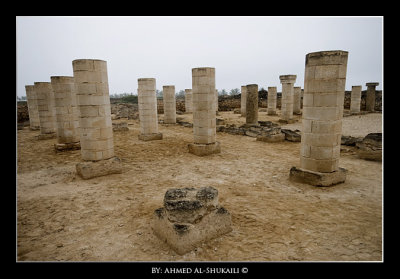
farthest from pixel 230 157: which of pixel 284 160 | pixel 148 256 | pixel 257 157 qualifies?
pixel 148 256

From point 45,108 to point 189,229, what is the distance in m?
14.2

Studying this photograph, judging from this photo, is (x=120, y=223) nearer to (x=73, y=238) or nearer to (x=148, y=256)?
(x=73, y=238)

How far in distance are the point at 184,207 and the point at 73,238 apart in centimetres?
216

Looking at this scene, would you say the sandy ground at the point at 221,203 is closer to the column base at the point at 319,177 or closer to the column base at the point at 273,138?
the column base at the point at 319,177

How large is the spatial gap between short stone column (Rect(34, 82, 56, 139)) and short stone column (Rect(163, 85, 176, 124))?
26.1 ft

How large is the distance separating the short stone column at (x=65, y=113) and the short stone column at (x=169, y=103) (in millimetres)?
8513

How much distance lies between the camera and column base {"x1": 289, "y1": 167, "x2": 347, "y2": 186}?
633cm

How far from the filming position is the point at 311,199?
5.66 m

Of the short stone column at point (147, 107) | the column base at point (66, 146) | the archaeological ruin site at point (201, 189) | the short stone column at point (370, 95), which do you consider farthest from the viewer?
the short stone column at point (370, 95)

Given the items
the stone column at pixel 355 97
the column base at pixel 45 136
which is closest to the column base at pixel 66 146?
the column base at pixel 45 136

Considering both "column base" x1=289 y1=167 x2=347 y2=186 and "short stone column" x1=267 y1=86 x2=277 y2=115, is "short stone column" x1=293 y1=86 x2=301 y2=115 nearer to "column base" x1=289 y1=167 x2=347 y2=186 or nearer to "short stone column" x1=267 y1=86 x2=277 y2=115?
"short stone column" x1=267 y1=86 x2=277 y2=115

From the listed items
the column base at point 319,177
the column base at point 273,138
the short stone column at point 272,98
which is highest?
the short stone column at point 272,98

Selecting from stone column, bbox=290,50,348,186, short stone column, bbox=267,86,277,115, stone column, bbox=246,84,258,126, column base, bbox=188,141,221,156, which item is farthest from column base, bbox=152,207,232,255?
short stone column, bbox=267,86,277,115

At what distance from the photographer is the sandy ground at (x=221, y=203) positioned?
12.4 ft
